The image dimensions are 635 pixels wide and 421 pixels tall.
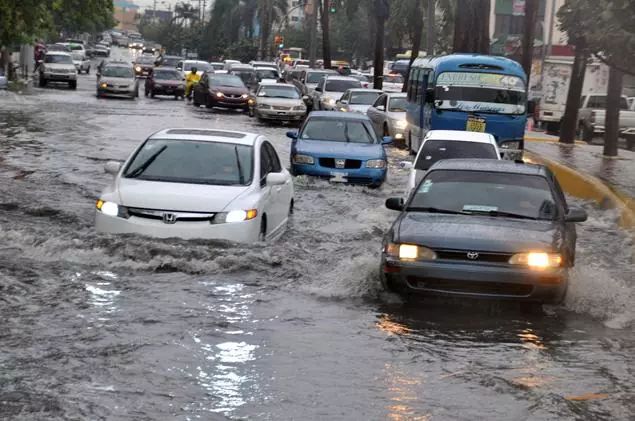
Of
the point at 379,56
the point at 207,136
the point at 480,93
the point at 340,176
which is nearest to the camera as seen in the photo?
the point at 207,136

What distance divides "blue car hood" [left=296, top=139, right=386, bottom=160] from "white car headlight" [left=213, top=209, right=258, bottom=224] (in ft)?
31.2

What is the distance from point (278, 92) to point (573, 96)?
36.5 ft

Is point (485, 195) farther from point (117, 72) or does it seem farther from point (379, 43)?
point (379, 43)

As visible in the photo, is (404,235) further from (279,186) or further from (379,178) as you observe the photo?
(379,178)

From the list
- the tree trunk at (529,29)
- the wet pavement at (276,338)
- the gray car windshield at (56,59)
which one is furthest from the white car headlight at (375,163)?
the gray car windshield at (56,59)

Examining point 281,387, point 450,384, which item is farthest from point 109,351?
point 450,384

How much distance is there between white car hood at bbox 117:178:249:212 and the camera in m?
12.5

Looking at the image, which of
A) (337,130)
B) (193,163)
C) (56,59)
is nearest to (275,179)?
(193,163)

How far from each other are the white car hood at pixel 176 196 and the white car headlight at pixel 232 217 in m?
0.08

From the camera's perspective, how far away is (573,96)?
35125 millimetres

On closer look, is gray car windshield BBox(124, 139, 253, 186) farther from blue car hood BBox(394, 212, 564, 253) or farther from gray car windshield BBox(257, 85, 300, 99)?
gray car windshield BBox(257, 85, 300, 99)

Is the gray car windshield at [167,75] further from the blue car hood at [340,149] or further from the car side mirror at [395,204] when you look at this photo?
the car side mirror at [395,204]

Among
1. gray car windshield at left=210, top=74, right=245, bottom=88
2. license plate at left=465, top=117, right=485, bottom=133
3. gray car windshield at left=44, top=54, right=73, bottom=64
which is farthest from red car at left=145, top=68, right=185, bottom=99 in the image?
license plate at left=465, top=117, right=485, bottom=133

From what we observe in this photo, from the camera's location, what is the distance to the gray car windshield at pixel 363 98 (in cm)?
3859
